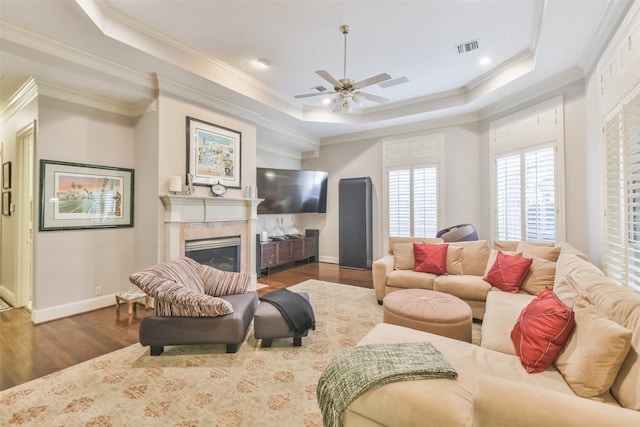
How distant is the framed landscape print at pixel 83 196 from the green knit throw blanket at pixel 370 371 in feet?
12.7

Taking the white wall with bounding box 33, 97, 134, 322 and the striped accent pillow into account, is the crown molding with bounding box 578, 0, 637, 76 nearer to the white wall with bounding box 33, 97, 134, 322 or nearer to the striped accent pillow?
the striped accent pillow

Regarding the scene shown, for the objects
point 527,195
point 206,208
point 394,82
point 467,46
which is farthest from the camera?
point 394,82

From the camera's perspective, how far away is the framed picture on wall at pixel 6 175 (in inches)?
A: 160

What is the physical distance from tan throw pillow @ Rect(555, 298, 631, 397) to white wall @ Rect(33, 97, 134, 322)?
→ 4.86 m

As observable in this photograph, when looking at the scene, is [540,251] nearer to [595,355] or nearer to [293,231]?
[595,355]

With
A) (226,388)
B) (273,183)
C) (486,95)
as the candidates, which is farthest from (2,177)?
(486,95)

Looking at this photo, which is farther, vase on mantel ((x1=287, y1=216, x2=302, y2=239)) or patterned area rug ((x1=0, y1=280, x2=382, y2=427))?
vase on mantel ((x1=287, y1=216, x2=302, y2=239))

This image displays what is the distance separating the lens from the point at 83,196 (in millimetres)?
3738

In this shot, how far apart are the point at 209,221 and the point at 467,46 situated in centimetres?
422

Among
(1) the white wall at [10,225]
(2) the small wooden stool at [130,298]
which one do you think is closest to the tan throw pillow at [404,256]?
(2) the small wooden stool at [130,298]

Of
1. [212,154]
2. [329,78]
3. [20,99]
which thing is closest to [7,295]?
[20,99]

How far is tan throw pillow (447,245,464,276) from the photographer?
12.1ft

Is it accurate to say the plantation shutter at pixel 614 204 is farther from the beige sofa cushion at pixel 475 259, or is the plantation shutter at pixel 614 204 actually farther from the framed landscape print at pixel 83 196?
the framed landscape print at pixel 83 196

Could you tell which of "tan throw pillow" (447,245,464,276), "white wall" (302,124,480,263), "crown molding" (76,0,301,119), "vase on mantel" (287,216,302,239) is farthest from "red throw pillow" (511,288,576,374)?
"vase on mantel" (287,216,302,239)
